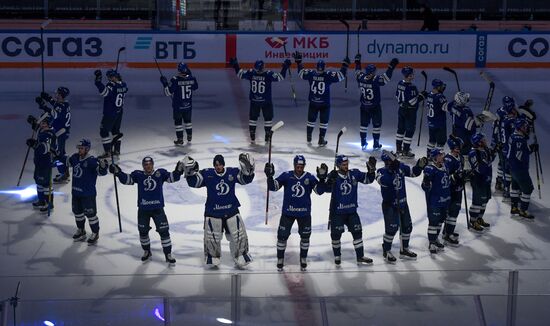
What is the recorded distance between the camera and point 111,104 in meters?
20.6

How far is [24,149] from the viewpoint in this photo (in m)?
21.3

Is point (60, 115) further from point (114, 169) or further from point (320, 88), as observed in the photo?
point (320, 88)

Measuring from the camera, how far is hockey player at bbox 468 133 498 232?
1650 centimetres

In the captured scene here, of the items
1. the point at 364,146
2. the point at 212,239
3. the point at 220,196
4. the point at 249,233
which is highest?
the point at 220,196

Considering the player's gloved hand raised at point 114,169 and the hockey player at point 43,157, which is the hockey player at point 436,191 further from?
the hockey player at point 43,157

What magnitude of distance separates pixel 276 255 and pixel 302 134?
7.28 metres

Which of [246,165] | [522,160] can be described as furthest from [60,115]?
[522,160]

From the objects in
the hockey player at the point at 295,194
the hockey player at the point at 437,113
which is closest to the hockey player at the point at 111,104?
the hockey player at the point at 437,113

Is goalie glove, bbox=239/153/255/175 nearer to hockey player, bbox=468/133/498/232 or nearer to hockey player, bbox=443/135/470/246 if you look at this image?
hockey player, bbox=443/135/470/246

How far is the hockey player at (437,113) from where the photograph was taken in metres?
19.9

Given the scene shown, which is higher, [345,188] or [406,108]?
[406,108]

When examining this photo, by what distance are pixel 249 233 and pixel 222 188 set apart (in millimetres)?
2153

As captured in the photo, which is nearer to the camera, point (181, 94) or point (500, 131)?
point (500, 131)

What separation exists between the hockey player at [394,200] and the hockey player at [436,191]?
6.5 inches
